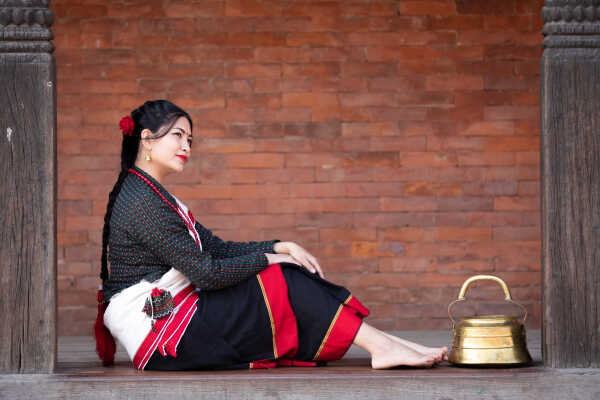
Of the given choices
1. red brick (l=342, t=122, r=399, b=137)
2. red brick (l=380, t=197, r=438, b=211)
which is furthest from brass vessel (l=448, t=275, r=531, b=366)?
red brick (l=342, t=122, r=399, b=137)

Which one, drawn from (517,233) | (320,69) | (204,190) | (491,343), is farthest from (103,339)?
(517,233)

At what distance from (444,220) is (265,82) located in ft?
5.20

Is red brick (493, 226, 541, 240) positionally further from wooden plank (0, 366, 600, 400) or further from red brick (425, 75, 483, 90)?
wooden plank (0, 366, 600, 400)

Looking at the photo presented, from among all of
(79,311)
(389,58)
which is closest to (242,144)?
(389,58)

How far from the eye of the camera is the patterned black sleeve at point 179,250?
10.6 feet

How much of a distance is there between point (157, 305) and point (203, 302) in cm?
20

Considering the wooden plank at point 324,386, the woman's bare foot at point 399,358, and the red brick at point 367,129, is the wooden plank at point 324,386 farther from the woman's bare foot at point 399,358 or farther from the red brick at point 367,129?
the red brick at point 367,129

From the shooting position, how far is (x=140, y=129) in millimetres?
3443

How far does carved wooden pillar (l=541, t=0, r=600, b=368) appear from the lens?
3189 millimetres

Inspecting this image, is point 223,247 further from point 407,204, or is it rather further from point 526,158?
point 526,158

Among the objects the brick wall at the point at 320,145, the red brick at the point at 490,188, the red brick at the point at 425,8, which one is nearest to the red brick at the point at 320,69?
the brick wall at the point at 320,145

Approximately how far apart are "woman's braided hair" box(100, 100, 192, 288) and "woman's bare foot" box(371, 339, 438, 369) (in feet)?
4.16

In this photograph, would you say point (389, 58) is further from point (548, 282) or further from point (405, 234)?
point (548, 282)

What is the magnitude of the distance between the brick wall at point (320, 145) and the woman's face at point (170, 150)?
6.40ft
